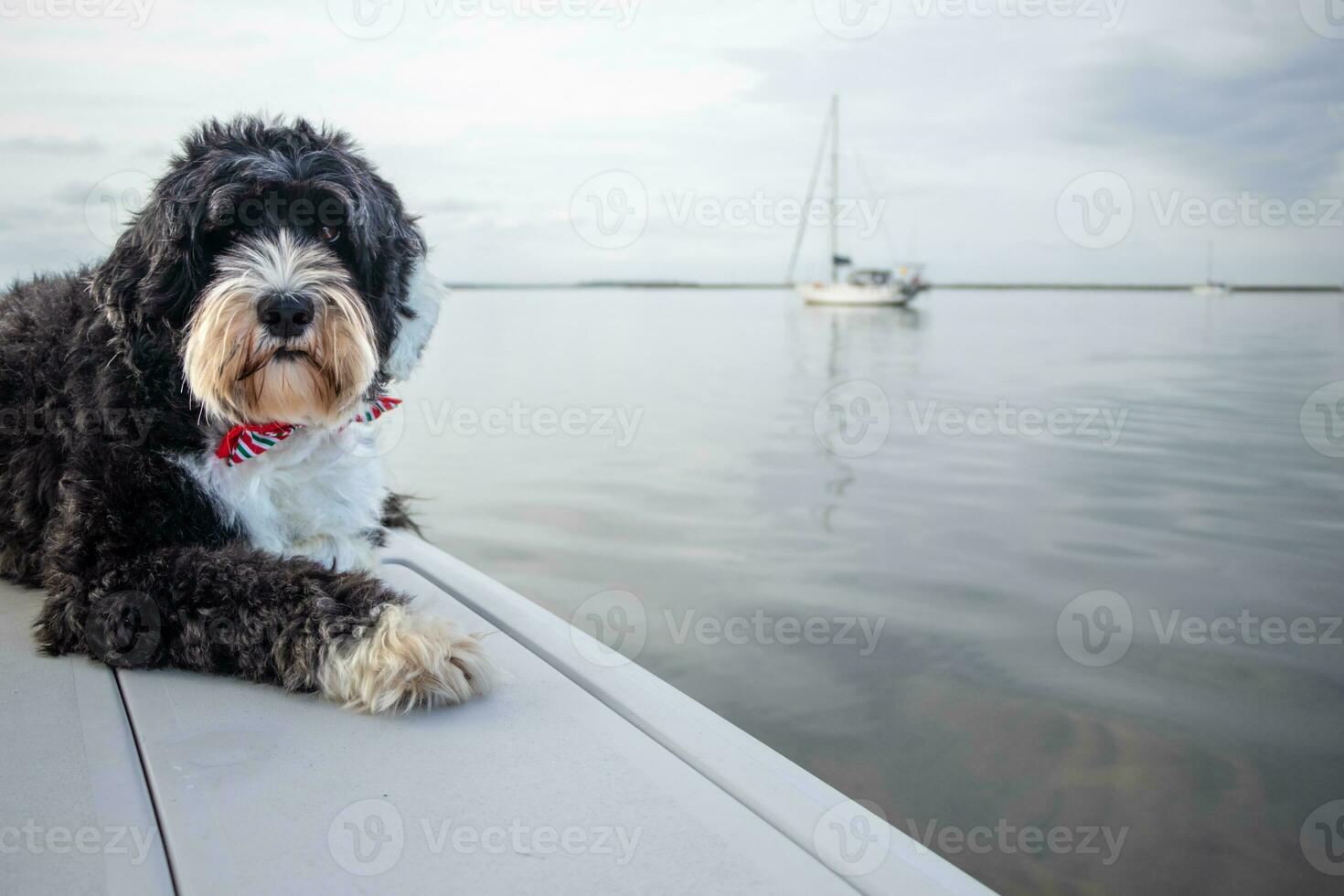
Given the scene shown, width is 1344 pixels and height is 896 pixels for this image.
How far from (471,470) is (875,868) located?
21.2 ft

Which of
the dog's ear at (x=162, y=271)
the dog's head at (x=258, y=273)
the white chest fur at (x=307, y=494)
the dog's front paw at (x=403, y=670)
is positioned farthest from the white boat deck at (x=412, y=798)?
the dog's ear at (x=162, y=271)

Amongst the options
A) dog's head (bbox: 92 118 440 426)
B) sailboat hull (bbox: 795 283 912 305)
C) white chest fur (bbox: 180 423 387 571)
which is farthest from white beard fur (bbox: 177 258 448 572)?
sailboat hull (bbox: 795 283 912 305)

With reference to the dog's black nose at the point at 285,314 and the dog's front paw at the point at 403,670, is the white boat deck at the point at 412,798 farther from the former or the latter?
the dog's black nose at the point at 285,314

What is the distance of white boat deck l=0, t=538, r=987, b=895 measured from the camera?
1.29m

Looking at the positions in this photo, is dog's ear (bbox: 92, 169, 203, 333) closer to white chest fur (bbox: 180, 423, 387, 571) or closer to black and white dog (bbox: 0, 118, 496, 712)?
black and white dog (bbox: 0, 118, 496, 712)

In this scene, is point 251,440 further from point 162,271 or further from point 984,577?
point 984,577

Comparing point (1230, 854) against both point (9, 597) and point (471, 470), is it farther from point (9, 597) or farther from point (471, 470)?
point (471, 470)

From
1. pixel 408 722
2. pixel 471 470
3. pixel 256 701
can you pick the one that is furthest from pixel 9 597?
pixel 471 470

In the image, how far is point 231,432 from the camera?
2221 mm

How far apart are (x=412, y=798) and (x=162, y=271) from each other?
1.51 metres

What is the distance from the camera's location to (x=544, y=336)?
70.4 feet

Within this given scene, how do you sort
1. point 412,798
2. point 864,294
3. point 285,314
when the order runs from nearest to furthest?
point 412,798 < point 285,314 < point 864,294

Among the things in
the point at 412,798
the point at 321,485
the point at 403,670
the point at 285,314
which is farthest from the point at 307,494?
the point at 412,798

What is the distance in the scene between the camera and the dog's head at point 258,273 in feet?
6.93
